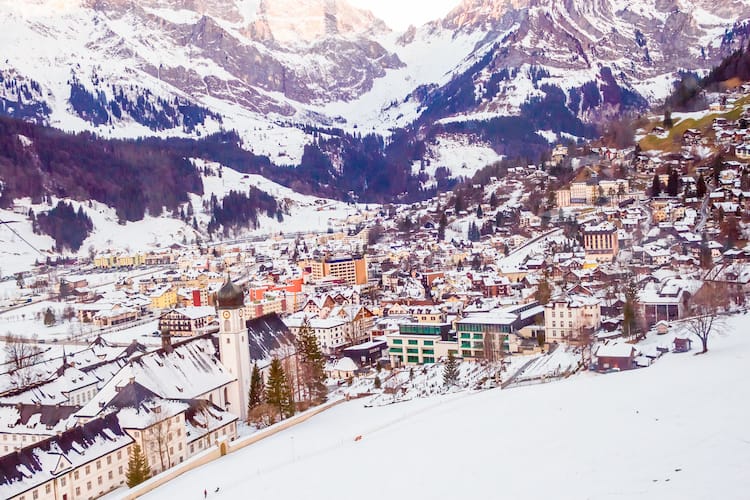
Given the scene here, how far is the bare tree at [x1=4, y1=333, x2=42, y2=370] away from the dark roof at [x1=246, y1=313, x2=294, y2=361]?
18.2 m

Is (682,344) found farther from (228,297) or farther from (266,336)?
(266,336)

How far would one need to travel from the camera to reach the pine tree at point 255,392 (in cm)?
4706

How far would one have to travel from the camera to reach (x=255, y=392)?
47.2 m

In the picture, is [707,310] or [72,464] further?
[707,310]

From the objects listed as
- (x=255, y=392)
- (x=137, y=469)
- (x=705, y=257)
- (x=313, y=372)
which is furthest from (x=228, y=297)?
(x=705, y=257)

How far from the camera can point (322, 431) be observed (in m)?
39.5

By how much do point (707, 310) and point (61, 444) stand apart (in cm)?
3226

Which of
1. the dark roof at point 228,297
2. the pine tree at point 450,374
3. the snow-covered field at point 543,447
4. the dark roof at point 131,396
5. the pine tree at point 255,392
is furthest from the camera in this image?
the pine tree at point 450,374

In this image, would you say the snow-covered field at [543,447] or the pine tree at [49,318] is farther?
the pine tree at [49,318]

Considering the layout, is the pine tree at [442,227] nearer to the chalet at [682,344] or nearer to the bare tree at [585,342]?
the bare tree at [585,342]

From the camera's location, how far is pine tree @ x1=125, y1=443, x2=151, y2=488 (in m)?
34.0

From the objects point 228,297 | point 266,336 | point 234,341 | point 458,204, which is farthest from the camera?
point 458,204

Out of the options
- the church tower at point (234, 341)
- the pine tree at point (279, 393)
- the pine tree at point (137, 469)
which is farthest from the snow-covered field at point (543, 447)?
the church tower at point (234, 341)

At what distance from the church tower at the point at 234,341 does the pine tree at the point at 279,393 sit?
2628mm
